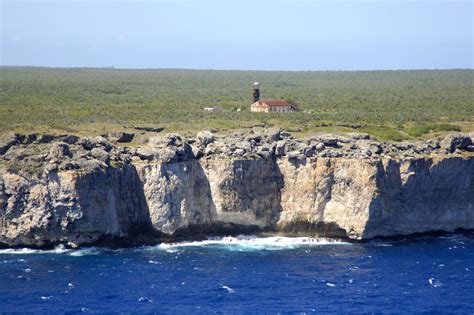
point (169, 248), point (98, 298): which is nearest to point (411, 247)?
point (169, 248)

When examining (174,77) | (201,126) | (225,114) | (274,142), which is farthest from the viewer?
(174,77)

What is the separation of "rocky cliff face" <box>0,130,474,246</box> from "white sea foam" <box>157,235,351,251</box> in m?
0.82

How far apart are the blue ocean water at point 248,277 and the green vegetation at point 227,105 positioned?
14997mm

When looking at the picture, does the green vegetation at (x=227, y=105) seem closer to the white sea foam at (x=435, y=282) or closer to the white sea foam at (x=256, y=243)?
the white sea foam at (x=256, y=243)

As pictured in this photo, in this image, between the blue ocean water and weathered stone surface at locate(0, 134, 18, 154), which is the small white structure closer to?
the blue ocean water

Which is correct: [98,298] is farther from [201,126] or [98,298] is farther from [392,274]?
[201,126]

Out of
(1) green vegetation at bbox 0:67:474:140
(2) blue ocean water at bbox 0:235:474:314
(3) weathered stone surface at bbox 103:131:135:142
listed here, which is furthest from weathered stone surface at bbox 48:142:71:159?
(3) weathered stone surface at bbox 103:131:135:142

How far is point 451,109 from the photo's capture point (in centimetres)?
10962

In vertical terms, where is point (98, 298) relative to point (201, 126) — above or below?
below

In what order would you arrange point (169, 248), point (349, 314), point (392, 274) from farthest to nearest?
1. point (169, 248)
2. point (392, 274)
3. point (349, 314)

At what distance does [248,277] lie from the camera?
6819 centimetres

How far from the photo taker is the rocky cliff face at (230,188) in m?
73.3

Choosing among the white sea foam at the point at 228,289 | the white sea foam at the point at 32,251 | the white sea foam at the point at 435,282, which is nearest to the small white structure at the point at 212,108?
the white sea foam at the point at 32,251

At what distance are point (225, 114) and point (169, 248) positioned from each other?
2734 centimetres
